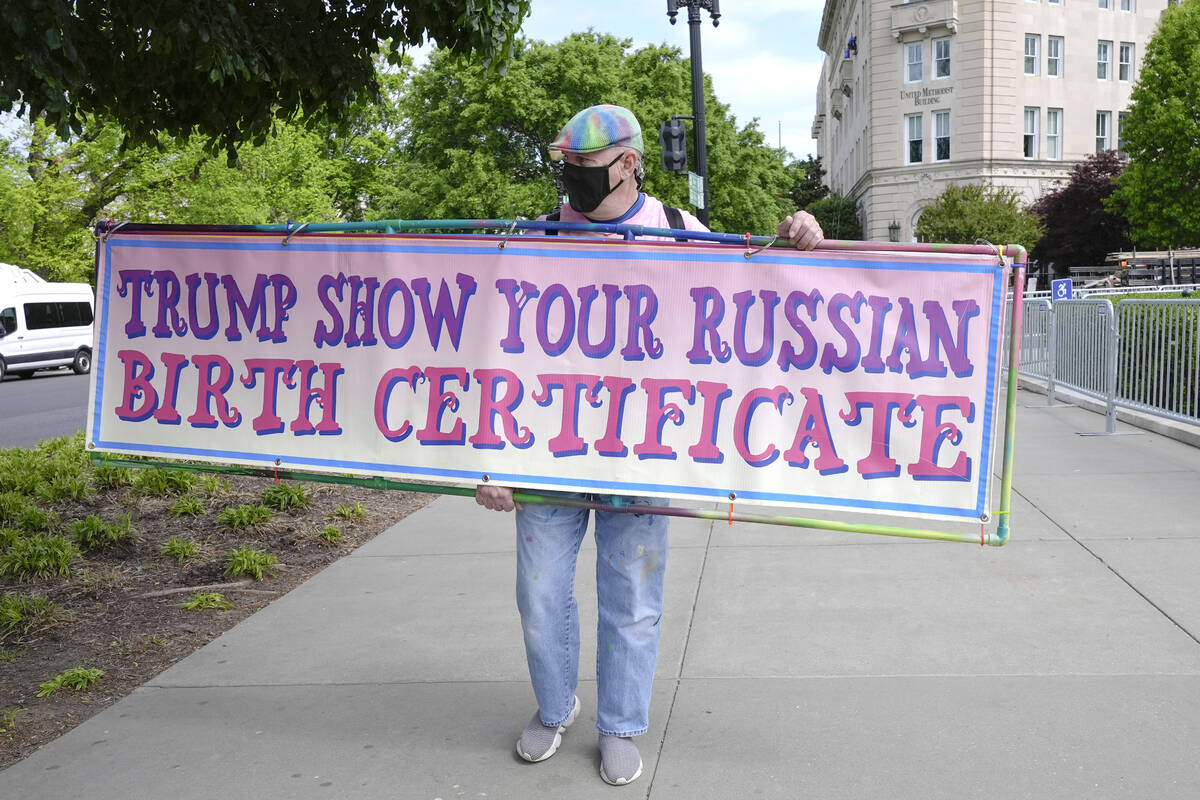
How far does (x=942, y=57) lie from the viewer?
1934 inches

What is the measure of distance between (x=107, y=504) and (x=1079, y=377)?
1025 cm

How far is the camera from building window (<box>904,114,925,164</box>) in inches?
1956

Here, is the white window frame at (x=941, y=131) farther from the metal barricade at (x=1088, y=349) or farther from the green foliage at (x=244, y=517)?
the green foliage at (x=244, y=517)

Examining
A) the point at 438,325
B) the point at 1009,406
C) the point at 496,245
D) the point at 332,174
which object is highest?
the point at 332,174

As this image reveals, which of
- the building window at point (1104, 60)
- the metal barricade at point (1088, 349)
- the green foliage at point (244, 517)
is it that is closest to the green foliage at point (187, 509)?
the green foliage at point (244, 517)

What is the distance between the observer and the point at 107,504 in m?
7.52

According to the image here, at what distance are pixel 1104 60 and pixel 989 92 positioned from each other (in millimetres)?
7109

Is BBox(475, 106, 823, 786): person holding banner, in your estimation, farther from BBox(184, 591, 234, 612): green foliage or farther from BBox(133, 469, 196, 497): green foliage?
BBox(133, 469, 196, 497): green foliage

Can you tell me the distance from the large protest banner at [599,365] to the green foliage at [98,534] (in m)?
2.94

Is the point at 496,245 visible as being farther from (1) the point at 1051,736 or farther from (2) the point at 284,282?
(1) the point at 1051,736

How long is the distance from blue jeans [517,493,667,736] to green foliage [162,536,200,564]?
135 inches

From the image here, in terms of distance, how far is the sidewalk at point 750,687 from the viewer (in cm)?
333

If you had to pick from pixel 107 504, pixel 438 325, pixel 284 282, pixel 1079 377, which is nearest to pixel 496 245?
pixel 438 325

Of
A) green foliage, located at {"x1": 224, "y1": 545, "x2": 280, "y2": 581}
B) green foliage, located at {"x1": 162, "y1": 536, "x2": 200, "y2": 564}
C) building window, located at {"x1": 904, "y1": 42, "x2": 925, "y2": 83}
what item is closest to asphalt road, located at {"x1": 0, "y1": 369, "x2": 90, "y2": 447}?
green foliage, located at {"x1": 162, "y1": 536, "x2": 200, "y2": 564}
